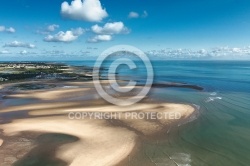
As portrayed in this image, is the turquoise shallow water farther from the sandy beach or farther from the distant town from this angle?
the distant town

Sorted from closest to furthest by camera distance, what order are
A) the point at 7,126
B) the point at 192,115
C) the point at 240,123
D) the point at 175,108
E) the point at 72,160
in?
1. the point at 72,160
2. the point at 7,126
3. the point at 240,123
4. the point at 192,115
5. the point at 175,108

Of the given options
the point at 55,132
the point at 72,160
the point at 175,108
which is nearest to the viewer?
the point at 72,160

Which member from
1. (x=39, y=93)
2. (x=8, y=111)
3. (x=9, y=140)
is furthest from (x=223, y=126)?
(x=39, y=93)

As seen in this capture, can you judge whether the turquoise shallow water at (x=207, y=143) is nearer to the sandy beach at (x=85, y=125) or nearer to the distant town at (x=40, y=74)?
the sandy beach at (x=85, y=125)

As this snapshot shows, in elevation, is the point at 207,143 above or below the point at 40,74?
below

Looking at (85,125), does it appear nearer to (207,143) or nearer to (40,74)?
(207,143)

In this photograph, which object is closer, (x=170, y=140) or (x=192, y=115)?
(x=170, y=140)

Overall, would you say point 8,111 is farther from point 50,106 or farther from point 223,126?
point 223,126

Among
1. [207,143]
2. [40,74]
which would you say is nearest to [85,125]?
[207,143]
